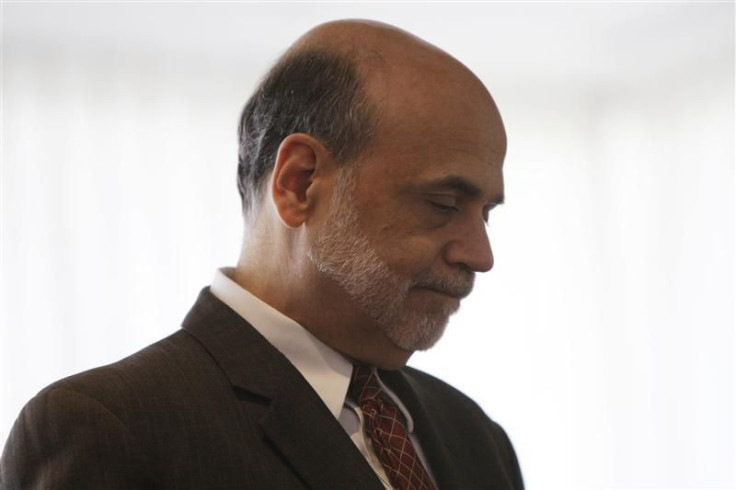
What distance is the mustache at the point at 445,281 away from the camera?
1396mm

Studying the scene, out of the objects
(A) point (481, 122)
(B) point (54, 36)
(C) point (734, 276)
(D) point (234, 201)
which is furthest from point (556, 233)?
(A) point (481, 122)

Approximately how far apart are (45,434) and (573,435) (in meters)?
3.15

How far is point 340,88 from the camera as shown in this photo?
1468 millimetres

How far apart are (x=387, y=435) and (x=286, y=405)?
165 millimetres

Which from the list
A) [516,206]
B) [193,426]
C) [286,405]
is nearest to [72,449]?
[193,426]

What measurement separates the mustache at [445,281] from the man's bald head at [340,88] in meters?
0.18

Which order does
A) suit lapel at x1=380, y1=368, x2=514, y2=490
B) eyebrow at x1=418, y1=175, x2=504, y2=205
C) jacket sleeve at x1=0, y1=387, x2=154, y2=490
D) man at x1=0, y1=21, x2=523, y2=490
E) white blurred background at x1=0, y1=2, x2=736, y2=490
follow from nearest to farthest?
jacket sleeve at x1=0, y1=387, x2=154, y2=490 < man at x1=0, y1=21, x2=523, y2=490 < eyebrow at x1=418, y1=175, x2=504, y2=205 < suit lapel at x1=380, y1=368, x2=514, y2=490 < white blurred background at x1=0, y1=2, x2=736, y2=490

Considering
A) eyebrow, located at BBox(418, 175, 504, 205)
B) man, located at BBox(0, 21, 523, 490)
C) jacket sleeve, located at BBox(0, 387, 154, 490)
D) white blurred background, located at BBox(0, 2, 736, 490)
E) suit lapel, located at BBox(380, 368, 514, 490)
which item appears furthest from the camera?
white blurred background, located at BBox(0, 2, 736, 490)

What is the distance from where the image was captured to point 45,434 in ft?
3.90

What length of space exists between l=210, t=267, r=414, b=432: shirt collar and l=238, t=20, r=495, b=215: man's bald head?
0.18 meters

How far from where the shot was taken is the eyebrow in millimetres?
1391

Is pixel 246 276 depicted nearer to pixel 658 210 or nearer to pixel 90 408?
pixel 90 408

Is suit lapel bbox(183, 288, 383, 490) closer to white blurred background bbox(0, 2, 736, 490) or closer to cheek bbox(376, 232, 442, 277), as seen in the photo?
cheek bbox(376, 232, 442, 277)

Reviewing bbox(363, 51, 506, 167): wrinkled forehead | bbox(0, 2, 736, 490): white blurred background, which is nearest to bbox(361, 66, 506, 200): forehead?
bbox(363, 51, 506, 167): wrinkled forehead
